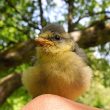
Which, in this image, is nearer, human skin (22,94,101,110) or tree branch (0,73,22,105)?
human skin (22,94,101,110)

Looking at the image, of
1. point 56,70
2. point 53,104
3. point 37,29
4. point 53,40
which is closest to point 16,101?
point 37,29

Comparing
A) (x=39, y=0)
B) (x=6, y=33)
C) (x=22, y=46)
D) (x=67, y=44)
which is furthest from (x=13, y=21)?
(x=67, y=44)

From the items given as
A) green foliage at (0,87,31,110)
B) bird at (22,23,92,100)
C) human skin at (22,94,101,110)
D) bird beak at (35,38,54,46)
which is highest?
bird beak at (35,38,54,46)

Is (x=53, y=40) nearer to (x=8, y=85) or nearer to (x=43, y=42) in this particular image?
(x=43, y=42)

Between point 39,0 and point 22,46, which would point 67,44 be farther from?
point 39,0

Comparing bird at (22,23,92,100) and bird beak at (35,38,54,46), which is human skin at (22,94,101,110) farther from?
bird beak at (35,38,54,46)

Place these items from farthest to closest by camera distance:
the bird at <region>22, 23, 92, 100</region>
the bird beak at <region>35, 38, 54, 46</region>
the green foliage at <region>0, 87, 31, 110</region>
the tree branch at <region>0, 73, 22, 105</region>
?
1. the green foliage at <region>0, 87, 31, 110</region>
2. the tree branch at <region>0, 73, 22, 105</region>
3. the bird beak at <region>35, 38, 54, 46</region>
4. the bird at <region>22, 23, 92, 100</region>

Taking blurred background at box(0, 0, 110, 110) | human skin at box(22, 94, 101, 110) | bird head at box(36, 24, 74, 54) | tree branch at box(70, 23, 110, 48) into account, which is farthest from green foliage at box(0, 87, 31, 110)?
human skin at box(22, 94, 101, 110)
